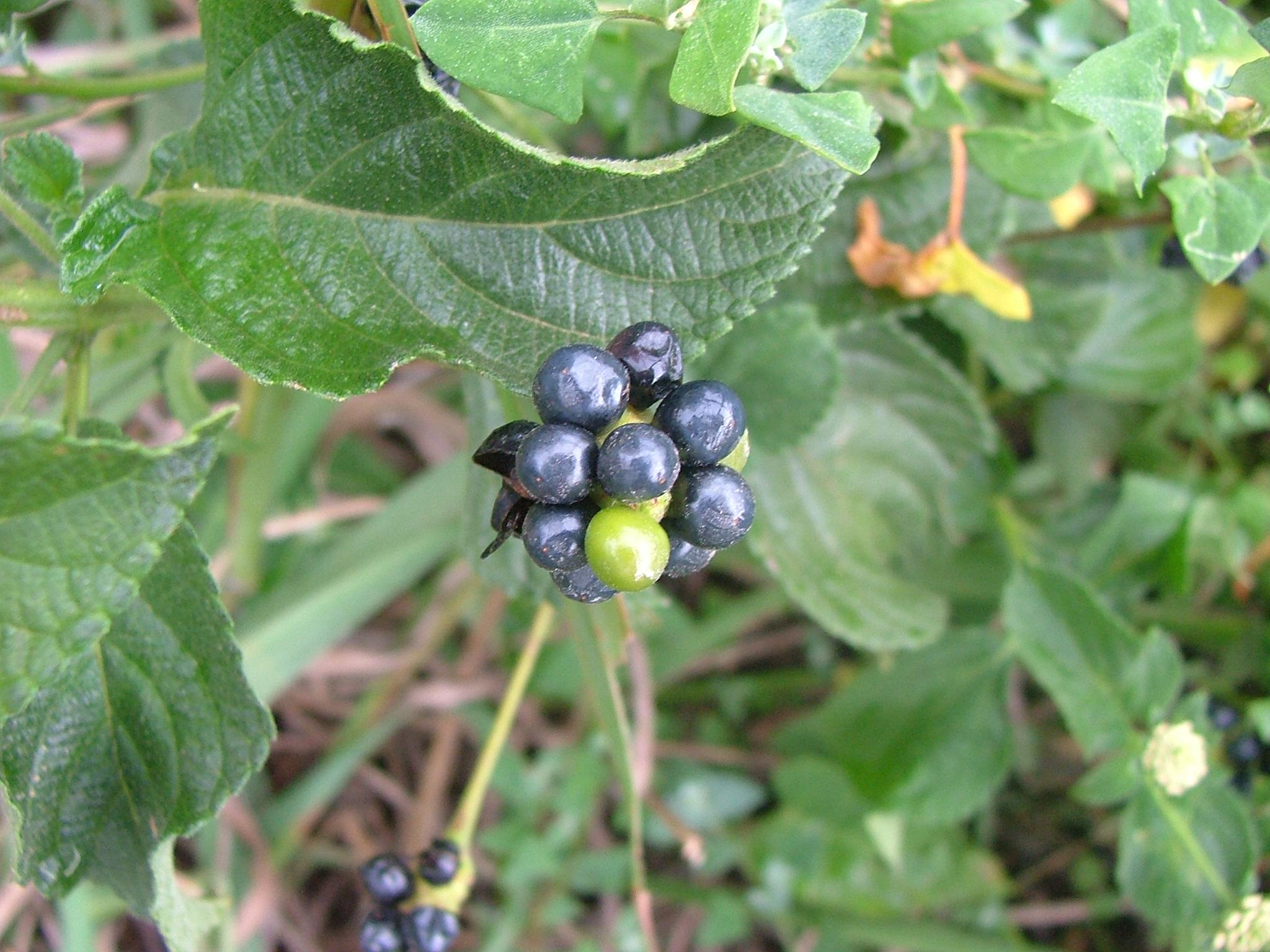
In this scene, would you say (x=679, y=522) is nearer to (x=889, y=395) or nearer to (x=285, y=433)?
(x=889, y=395)

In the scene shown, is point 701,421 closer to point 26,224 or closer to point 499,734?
point 26,224

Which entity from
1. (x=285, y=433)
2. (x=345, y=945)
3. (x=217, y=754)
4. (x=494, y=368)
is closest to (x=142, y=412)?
(x=285, y=433)

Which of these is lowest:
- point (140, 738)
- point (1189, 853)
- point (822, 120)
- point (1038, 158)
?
point (1189, 853)

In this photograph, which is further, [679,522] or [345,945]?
[345,945]

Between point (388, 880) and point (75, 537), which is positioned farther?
point (388, 880)

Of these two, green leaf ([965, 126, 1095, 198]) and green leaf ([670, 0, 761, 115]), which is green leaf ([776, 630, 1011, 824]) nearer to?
green leaf ([965, 126, 1095, 198])

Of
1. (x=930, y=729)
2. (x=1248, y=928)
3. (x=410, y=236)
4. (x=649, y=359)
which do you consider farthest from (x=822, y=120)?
(x=930, y=729)

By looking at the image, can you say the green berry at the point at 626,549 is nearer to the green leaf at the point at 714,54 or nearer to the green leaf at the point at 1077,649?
the green leaf at the point at 714,54
